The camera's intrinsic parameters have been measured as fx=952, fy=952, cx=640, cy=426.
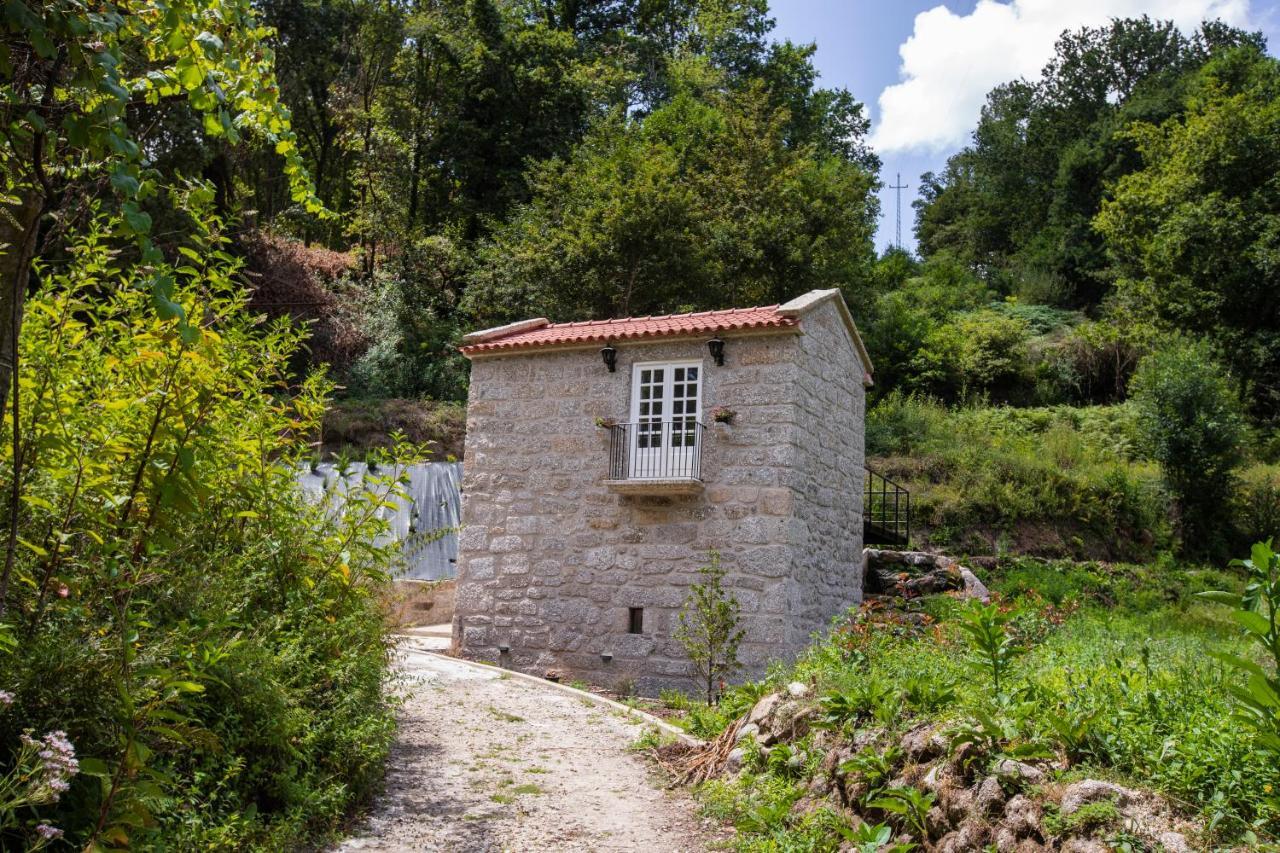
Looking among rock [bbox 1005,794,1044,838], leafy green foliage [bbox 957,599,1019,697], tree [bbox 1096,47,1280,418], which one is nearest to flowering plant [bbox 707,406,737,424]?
leafy green foliage [bbox 957,599,1019,697]

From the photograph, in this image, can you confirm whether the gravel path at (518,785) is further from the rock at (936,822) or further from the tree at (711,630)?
the rock at (936,822)

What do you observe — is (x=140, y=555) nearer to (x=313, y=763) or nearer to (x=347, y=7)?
(x=313, y=763)

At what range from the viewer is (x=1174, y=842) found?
3.08 m

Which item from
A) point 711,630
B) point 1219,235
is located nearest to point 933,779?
point 711,630

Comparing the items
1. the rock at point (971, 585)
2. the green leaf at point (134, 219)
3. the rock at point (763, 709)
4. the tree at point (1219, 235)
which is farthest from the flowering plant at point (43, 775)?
the tree at point (1219, 235)

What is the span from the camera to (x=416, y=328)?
22.9m

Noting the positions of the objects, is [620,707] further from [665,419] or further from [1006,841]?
[1006,841]

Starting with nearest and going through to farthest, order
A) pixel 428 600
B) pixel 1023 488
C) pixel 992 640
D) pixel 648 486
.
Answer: pixel 992 640 → pixel 648 486 → pixel 428 600 → pixel 1023 488

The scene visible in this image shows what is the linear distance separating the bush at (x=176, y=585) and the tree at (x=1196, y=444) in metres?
17.5

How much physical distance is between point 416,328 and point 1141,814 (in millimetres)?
21157

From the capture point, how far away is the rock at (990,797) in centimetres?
380

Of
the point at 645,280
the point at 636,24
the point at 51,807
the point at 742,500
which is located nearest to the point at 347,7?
the point at 636,24

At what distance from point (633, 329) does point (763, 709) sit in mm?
5729

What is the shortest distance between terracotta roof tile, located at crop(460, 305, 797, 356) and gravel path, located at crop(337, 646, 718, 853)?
425 centimetres
